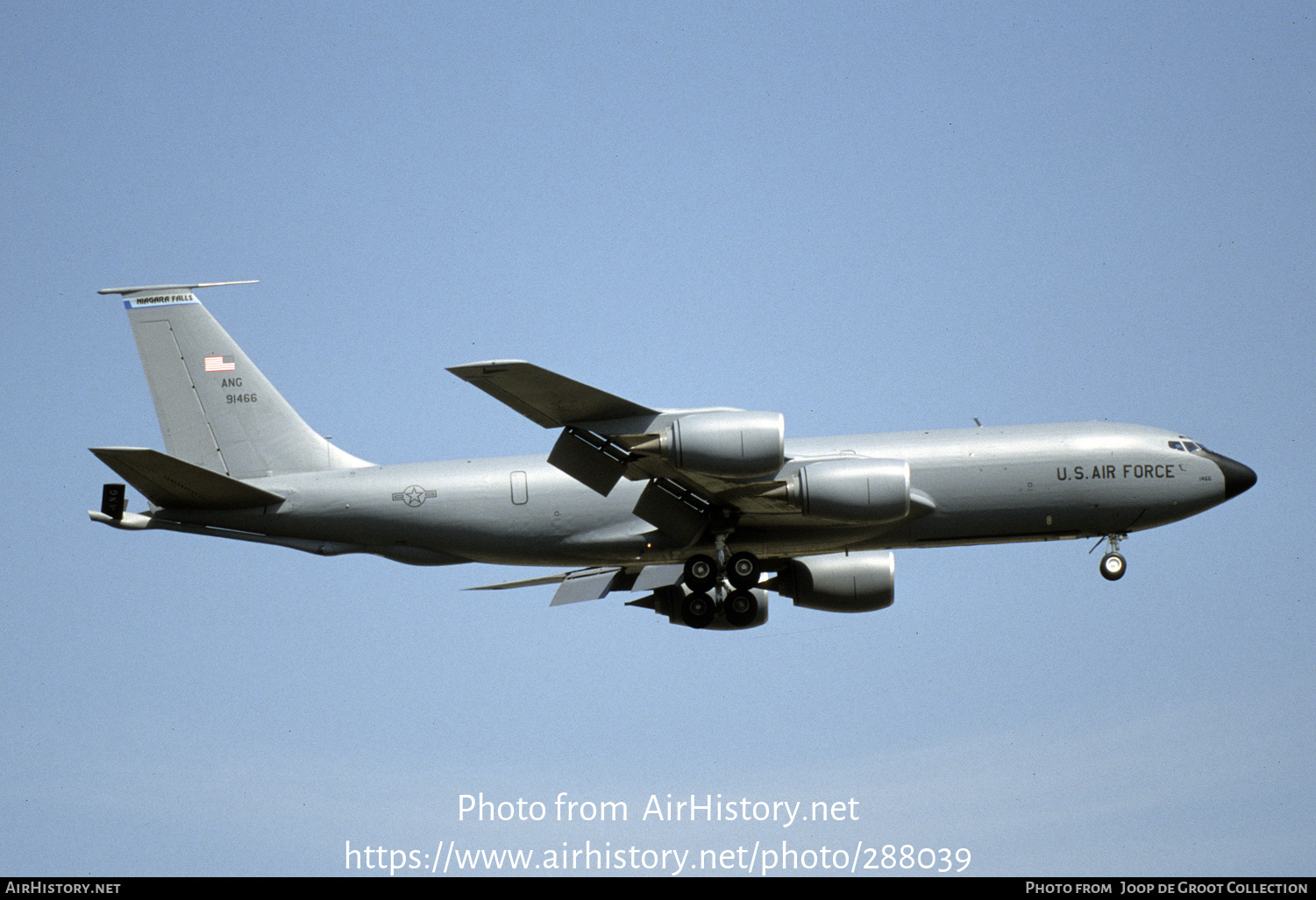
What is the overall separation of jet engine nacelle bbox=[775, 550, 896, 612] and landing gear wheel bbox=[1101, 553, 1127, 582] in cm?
557

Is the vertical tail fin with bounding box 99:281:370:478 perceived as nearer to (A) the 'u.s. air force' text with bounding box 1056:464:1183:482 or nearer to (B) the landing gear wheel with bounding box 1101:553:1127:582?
(A) the 'u.s. air force' text with bounding box 1056:464:1183:482

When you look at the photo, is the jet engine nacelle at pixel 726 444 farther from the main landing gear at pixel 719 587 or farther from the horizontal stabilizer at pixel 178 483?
the horizontal stabilizer at pixel 178 483

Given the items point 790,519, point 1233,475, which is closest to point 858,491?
point 790,519

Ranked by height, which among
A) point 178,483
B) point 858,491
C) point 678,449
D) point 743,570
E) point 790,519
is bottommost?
point 743,570

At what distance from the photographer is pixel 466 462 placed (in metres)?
34.8

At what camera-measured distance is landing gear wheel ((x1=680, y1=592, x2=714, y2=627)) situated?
34.2 meters

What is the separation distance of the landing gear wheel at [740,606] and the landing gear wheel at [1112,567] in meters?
8.49

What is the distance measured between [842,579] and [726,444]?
10.1 meters

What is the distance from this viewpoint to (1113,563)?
115 feet

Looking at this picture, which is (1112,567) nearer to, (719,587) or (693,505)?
(719,587)

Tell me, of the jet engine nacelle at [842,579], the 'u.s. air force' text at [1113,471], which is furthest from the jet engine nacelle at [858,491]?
the jet engine nacelle at [842,579]

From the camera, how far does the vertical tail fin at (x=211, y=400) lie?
119 ft

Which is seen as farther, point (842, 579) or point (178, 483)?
point (842, 579)
